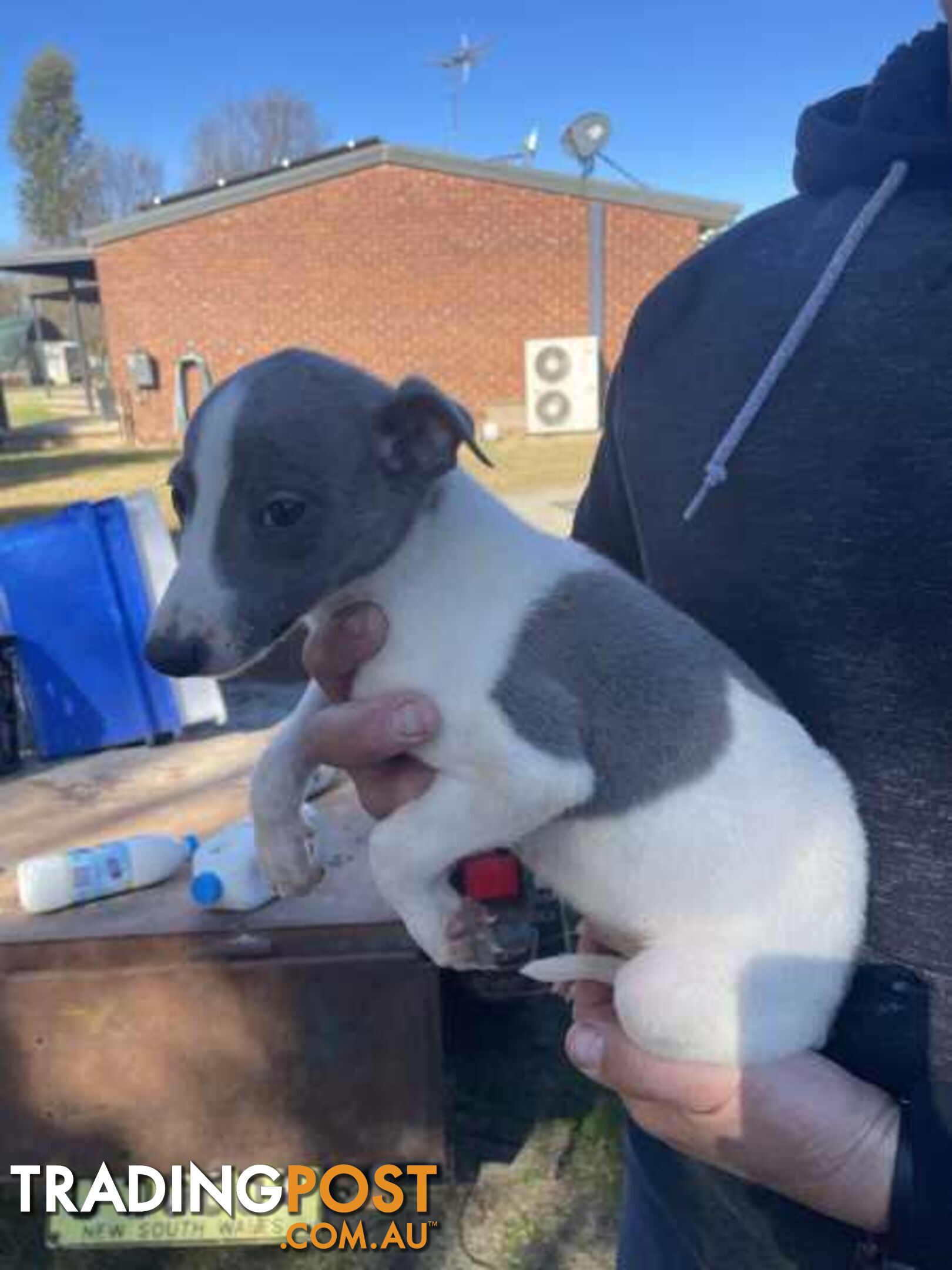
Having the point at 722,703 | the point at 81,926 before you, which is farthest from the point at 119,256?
the point at 722,703

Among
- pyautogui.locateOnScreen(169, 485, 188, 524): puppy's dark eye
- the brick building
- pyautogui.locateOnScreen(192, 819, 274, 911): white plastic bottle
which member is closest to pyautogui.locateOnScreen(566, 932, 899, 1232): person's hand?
pyautogui.locateOnScreen(169, 485, 188, 524): puppy's dark eye

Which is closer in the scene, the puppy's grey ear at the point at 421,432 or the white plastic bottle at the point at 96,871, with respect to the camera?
the puppy's grey ear at the point at 421,432

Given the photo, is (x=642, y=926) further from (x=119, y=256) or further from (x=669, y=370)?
(x=119, y=256)

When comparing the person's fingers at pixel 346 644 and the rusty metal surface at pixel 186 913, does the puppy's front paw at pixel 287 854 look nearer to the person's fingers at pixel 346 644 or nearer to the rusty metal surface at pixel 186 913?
the person's fingers at pixel 346 644

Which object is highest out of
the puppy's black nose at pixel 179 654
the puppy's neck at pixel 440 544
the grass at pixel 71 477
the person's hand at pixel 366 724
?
the puppy's neck at pixel 440 544

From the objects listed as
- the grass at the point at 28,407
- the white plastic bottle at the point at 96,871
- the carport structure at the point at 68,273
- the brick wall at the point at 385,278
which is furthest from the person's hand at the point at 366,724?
the grass at the point at 28,407

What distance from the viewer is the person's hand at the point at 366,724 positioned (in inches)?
62.3

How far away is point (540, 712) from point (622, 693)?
0.15 metres

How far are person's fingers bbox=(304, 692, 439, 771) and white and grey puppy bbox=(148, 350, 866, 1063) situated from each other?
0.03 m

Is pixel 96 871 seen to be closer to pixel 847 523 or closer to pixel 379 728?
pixel 379 728

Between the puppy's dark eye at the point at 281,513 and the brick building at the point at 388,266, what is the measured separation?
2214 centimetres

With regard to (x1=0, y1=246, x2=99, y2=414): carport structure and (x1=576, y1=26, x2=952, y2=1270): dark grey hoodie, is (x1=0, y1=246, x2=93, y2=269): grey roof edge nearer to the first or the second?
(x1=0, y1=246, x2=99, y2=414): carport structure

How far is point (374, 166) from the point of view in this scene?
2253 centimetres

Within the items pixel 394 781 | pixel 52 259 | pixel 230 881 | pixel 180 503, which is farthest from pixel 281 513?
pixel 52 259
